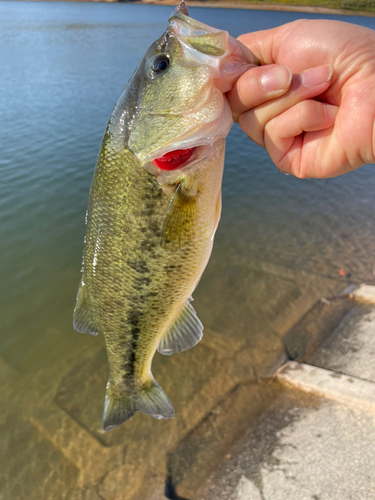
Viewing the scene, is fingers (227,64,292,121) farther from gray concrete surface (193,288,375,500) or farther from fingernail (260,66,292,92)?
gray concrete surface (193,288,375,500)

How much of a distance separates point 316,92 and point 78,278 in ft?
18.6

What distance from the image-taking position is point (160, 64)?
1.73 m

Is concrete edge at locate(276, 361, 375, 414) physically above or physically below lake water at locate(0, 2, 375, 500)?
above

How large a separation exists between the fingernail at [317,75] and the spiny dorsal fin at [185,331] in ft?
4.95

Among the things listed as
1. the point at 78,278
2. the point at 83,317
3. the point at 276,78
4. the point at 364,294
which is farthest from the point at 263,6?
the point at 83,317

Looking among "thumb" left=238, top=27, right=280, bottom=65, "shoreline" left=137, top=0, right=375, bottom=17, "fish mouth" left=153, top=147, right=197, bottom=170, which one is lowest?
"fish mouth" left=153, top=147, right=197, bottom=170

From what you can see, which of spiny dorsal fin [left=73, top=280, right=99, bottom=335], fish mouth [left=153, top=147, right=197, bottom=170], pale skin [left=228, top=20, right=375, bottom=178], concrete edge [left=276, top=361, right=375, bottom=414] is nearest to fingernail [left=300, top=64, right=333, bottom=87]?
pale skin [left=228, top=20, right=375, bottom=178]

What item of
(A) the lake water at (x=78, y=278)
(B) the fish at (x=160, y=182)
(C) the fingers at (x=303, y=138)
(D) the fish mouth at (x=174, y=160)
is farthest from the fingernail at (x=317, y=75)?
(A) the lake water at (x=78, y=278)

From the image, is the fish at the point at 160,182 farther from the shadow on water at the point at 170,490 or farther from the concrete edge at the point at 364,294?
the concrete edge at the point at 364,294

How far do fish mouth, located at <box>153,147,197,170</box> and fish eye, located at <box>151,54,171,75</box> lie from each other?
43 cm

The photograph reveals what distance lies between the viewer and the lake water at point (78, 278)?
3.88 meters

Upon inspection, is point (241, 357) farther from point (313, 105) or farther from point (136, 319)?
point (313, 105)

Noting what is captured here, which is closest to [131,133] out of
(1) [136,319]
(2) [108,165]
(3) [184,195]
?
(2) [108,165]

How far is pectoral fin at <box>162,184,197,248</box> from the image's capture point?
1801 millimetres
